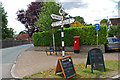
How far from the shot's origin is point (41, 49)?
16891 mm

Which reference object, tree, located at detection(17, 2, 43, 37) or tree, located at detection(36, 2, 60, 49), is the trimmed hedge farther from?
tree, located at detection(17, 2, 43, 37)

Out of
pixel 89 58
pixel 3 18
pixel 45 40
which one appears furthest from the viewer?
pixel 3 18

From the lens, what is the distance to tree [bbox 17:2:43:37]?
2123cm

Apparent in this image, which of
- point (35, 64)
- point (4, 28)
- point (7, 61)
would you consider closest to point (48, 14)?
point (7, 61)

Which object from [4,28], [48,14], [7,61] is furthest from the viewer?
[4,28]

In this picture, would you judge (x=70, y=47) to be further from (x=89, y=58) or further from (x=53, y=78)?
(x=53, y=78)

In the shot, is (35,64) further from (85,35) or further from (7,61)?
(85,35)

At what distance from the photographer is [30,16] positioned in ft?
71.2

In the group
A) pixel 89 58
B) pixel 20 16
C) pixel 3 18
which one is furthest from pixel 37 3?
pixel 89 58

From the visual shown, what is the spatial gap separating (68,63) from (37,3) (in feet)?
58.0

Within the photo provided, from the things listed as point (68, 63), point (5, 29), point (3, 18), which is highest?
point (3, 18)

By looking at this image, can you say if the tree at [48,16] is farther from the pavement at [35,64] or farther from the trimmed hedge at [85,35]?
the pavement at [35,64]

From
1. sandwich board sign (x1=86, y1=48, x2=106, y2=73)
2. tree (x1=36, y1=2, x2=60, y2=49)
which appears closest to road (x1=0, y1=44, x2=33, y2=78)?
sandwich board sign (x1=86, y1=48, x2=106, y2=73)

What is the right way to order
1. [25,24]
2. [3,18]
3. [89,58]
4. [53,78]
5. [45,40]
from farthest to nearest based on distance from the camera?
[3,18]
[25,24]
[45,40]
[89,58]
[53,78]
